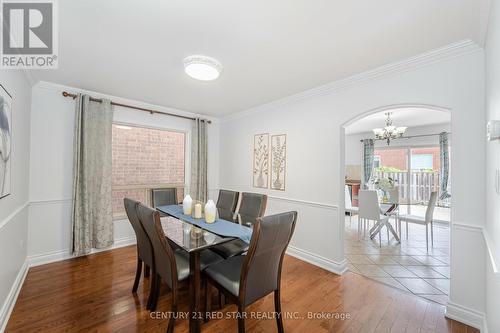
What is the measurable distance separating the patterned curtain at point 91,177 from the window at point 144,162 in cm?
30

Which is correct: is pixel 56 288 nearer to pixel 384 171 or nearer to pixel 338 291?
pixel 338 291

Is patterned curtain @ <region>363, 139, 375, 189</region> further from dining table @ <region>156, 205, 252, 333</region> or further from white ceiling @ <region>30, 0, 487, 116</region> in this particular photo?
dining table @ <region>156, 205, 252, 333</region>

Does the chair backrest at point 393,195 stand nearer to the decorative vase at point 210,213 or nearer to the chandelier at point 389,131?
the chandelier at point 389,131

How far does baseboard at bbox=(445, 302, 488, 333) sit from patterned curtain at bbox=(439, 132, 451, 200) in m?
4.66

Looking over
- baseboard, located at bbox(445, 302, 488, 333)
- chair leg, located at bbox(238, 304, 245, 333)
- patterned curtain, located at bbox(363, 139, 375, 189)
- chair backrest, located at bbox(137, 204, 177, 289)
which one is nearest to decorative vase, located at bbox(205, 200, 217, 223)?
chair backrest, located at bbox(137, 204, 177, 289)

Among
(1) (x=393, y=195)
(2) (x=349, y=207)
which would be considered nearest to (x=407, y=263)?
(1) (x=393, y=195)

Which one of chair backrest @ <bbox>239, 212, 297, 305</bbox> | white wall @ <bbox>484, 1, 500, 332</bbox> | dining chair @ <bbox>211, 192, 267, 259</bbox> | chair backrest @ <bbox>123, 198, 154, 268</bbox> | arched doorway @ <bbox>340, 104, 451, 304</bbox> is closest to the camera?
white wall @ <bbox>484, 1, 500, 332</bbox>

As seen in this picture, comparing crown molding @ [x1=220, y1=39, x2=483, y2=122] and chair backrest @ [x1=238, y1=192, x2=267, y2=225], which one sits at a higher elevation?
crown molding @ [x1=220, y1=39, x2=483, y2=122]

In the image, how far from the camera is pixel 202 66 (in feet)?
7.03

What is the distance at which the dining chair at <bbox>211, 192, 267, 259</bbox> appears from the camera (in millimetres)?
2221

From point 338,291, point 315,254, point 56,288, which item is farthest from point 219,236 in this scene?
point 56,288

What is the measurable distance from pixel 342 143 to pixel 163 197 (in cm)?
278

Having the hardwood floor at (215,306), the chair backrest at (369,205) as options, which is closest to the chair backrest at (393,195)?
the chair backrest at (369,205)

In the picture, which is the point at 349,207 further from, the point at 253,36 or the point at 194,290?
the point at 253,36
